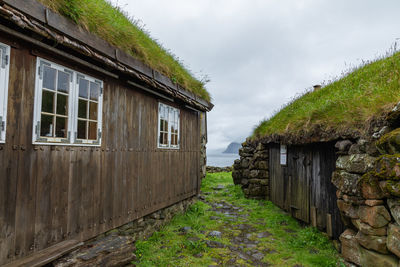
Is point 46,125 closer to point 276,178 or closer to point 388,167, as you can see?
point 388,167

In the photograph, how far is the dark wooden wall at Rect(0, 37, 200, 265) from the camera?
10.4ft

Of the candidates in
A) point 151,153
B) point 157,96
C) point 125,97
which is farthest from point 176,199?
point 125,97

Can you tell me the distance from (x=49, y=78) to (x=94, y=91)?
0.90m

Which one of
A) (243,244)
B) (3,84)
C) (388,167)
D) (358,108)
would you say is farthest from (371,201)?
(3,84)

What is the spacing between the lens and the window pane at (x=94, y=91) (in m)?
4.39

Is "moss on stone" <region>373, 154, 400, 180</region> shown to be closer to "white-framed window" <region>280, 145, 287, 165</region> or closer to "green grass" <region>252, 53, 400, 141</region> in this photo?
"green grass" <region>252, 53, 400, 141</region>

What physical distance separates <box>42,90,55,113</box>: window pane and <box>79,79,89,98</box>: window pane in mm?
551

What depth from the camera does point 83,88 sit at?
13.8 feet

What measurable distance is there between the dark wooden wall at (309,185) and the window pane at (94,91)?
213 inches

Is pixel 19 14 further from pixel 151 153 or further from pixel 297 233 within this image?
pixel 297 233

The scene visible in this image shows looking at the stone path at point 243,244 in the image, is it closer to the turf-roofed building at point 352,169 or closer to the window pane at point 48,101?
the turf-roofed building at point 352,169

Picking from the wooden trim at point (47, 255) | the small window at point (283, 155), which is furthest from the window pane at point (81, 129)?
the small window at point (283, 155)

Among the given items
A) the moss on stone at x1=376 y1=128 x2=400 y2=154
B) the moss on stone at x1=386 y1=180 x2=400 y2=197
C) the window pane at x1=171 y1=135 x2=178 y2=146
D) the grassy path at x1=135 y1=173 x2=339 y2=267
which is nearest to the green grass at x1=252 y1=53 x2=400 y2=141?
the moss on stone at x1=376 y1=128 x2=400 y2=154

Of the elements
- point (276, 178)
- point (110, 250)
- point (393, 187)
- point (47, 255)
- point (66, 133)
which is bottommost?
point (110, 250)
